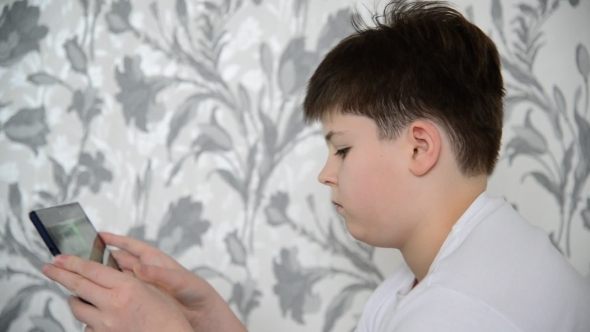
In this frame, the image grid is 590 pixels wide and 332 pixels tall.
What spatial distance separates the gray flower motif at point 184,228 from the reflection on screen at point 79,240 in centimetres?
26

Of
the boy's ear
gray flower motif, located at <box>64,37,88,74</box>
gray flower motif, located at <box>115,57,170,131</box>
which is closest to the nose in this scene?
the boy's ear

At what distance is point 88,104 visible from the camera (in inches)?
42.9

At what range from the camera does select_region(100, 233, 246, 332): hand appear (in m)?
0.81

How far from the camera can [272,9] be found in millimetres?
1074

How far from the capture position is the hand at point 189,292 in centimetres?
81

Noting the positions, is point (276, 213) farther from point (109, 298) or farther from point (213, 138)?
point (109, 298)

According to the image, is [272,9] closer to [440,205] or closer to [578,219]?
[440,205]

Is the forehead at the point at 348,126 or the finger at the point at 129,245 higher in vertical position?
the forehead at the point at 348,126

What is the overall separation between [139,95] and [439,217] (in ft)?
2.09

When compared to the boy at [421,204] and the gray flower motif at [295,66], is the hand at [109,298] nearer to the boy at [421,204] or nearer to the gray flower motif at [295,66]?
the boy at [421,204]

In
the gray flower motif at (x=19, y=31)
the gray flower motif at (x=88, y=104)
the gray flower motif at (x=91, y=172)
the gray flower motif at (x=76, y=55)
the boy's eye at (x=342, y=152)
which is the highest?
the gray flower motif at (x=19, y=31)

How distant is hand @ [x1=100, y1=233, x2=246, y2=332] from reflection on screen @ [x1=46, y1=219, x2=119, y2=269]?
0.15ft

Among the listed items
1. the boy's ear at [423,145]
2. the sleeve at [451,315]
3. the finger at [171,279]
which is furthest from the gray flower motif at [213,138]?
the sleeve at [451,315]

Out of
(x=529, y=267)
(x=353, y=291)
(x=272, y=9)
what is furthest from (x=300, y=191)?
(x=529, y=267)
